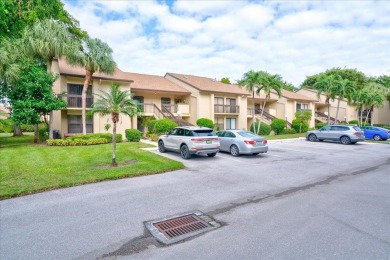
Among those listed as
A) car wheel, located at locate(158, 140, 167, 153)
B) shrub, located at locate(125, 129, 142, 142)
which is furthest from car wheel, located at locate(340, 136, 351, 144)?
shrub, located at locate(125, 129, 142, 142)

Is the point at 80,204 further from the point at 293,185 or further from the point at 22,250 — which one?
the point at 293,185

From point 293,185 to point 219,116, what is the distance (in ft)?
71.1

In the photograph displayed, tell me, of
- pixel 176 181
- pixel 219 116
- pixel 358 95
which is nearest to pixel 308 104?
pixel 358 95

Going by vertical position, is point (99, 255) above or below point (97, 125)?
below

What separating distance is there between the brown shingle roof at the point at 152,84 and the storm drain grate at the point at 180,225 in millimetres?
20187

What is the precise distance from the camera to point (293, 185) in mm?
7438

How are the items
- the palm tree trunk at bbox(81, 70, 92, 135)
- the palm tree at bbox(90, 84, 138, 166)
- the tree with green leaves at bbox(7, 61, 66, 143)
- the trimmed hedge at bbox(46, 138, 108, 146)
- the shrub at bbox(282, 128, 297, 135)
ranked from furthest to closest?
the shrub at bbox(282, 128, 297, 135)
the palm tree trunk at bbox(81, 70, 92, 135)
the trimmed hedge at bbox(46, 138, 108, 146)
the tree with green leaves at bbox(7, 61, 66, 143)
the palm tree at bbox(90, 84, 138, 166)

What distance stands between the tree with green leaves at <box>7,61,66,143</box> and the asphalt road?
11.4m

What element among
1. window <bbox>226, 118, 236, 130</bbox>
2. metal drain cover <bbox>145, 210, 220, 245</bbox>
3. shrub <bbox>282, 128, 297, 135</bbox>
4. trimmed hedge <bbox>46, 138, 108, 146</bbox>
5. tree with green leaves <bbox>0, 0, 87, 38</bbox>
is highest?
tree with green leaves <bbox>0, 0, 87, 38</bbox>

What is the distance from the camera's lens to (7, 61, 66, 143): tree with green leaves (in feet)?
49.8

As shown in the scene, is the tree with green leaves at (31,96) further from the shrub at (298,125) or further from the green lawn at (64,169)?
the shrub at (298,125)

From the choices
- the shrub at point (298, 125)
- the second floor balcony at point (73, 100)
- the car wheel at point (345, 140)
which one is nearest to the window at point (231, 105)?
the shrub at point (298, 125)

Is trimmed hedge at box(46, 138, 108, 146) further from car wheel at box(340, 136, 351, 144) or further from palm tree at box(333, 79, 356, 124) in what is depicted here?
palm tree at box(333, 79, 356, 124)

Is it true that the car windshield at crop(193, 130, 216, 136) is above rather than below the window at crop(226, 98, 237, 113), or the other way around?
below
